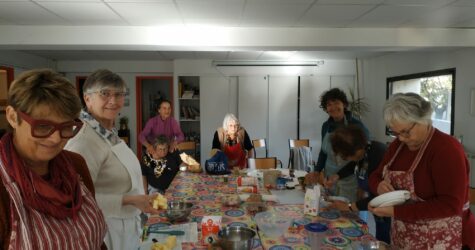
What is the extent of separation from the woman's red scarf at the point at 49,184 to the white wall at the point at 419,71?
12.4ft

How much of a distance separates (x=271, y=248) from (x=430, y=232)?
0.74m

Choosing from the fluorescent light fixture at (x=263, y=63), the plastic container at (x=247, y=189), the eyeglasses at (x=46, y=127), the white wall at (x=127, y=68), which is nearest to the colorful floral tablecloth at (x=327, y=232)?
the plastic container at (x=247, y=189)

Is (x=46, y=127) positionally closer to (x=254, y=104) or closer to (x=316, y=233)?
(x=316, y=233)

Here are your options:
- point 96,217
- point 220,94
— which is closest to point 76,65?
point 220,94

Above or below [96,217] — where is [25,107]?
above

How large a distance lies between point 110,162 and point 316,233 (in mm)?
1013

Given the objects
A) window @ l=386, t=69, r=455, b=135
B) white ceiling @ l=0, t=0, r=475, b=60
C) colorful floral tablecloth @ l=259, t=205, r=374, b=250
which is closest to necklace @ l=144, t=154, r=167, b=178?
colorful floral tablecloth @ l=259, t=205, r=374, b=250

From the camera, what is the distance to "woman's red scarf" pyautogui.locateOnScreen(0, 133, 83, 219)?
2.84 feet

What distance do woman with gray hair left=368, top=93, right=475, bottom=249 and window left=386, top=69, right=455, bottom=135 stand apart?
251cm

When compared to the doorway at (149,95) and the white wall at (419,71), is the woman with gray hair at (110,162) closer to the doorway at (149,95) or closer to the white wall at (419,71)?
the white wall at (419,71)

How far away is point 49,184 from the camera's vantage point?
0.93 metres

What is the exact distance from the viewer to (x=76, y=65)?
6281 mm

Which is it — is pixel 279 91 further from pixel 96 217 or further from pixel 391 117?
pixel 96 217

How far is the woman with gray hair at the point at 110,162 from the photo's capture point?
1.48 metres
